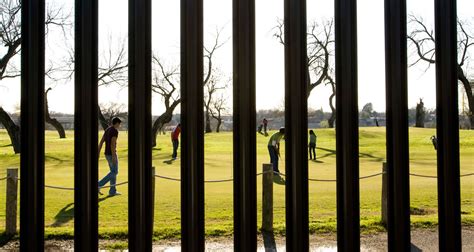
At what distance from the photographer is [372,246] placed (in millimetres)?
4027

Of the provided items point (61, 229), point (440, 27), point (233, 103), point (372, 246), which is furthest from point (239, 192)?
point (61, 229)

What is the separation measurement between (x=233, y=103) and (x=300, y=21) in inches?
17.1

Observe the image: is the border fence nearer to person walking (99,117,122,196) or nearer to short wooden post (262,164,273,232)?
short wooden post (262,164,273,232)

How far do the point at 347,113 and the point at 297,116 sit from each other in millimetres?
212

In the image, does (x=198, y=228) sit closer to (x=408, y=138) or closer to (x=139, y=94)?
(x=139, y=94)

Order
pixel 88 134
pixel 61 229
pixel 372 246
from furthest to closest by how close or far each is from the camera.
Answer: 1. pixel 61 229
2. pixel 372 246
3. pixel 88 134

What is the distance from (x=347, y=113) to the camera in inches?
59.6

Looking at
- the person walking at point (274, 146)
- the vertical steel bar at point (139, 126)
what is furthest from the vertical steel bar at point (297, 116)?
the person walking at point (274, 146)

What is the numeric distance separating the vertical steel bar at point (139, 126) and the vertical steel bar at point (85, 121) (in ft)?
0.48

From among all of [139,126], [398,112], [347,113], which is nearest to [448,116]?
[398,112]

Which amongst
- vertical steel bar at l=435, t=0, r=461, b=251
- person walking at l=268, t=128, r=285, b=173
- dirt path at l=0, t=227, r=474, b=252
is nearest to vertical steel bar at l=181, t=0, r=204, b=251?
vertical steel bar at l=435, t=0, r=461, b=251

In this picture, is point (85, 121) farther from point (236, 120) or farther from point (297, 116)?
point (297, 116)

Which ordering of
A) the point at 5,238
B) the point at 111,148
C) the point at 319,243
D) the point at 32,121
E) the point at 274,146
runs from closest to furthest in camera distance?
the point at 32,121, the point at 319,243, the point at 5,238, the point at 111,148, the point at 274,146

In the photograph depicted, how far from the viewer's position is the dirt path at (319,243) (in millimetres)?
3896
